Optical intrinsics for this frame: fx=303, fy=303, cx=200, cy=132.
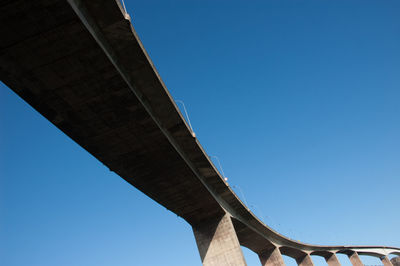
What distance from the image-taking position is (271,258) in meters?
47.1

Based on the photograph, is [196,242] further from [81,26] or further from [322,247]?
[322,247]

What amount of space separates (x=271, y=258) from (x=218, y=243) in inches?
920

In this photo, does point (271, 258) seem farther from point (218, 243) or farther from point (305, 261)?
point (218, 243)

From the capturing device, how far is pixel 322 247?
66.5 meters

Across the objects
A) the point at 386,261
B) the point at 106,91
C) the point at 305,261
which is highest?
the point at 106,91

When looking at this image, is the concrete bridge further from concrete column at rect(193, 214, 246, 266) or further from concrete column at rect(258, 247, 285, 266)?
concrete column at rect(258, 247, 285, 266)

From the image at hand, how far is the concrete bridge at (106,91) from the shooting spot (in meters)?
10.4

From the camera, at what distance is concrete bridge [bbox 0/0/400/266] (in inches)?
411

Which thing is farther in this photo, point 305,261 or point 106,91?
point 305,261

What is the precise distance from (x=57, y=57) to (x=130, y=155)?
791 centimetres

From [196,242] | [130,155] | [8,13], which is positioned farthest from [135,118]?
[196,242]

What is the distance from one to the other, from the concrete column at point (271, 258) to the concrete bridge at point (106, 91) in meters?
27.1

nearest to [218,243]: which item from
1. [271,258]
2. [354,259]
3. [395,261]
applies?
[271,258]

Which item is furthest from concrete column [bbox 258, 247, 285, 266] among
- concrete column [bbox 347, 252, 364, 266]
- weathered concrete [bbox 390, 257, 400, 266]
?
weathered concrete [bbox 390, 257, 400, 266]
